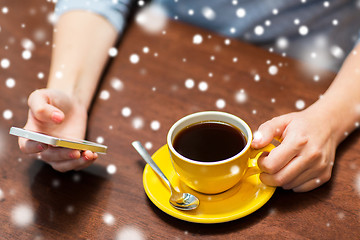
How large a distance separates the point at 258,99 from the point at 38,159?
535mm

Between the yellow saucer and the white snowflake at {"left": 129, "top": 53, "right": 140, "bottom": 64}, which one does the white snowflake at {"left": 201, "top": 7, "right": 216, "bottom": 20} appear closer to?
the white snowflake at {"left": 129, "top": 53, "right": 140, "bottom": 64}

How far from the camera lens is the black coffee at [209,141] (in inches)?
31.3

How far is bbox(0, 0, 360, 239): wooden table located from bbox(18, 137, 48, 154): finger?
0.06m

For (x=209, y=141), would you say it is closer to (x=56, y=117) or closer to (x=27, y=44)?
(x=56, y=117)

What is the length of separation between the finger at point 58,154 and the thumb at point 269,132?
0.36 meters

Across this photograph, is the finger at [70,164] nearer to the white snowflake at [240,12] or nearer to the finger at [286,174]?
the finger at [286,174]

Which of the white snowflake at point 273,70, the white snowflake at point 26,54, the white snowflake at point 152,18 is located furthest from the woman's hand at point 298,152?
the white snowflake at point 26,54

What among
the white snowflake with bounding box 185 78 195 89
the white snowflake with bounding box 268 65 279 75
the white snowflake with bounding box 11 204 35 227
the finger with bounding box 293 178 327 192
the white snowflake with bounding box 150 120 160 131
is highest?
the white snowflake with bounding box 268 65 279 75

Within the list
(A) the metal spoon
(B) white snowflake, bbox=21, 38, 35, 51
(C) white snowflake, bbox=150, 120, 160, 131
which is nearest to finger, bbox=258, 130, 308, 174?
(A) the metal spoon

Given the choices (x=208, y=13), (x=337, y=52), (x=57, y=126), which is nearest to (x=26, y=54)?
(x=57, y=126)

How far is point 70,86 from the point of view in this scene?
1108 mm

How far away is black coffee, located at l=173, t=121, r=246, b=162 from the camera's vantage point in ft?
2.61

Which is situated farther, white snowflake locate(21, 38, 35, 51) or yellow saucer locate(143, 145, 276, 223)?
white snowflake locate(21, 38, 35, 51)

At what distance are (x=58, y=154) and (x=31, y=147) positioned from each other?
0.06 metres
